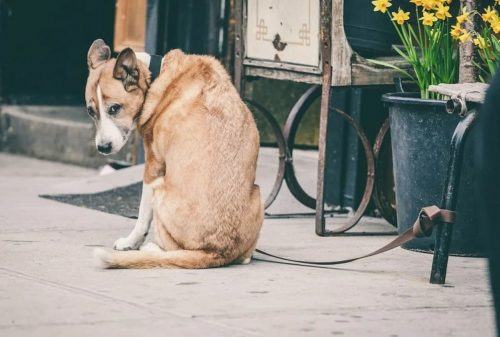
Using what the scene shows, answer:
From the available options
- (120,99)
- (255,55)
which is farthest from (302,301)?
(255,55)

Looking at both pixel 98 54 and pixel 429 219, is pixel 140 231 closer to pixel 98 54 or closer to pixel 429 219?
pixel 98 54

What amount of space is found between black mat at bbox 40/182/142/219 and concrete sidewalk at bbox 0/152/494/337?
2.66ft

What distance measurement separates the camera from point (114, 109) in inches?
212

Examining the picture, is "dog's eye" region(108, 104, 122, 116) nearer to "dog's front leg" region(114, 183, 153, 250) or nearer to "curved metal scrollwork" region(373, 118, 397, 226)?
"dog's front leg" region(114, 183, 153, 250)

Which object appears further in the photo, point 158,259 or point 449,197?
point 158,259

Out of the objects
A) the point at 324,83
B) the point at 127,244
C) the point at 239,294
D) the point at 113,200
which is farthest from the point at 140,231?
the point at 113,200

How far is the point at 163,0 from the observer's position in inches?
349

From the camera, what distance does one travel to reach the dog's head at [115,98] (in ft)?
17.6

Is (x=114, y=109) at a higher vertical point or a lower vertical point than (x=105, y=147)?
higher

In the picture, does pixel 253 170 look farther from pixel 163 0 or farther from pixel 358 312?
pixel 163 0

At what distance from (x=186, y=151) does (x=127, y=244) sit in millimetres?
655

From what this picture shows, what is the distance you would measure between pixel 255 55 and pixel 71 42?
229 inches

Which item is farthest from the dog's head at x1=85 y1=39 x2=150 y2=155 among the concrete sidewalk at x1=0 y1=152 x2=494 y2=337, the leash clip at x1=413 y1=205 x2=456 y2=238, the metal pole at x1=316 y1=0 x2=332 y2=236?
the leash clip at x1=413 y1=205 x2=456 y2=238

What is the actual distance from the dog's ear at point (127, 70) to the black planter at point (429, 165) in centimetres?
129
